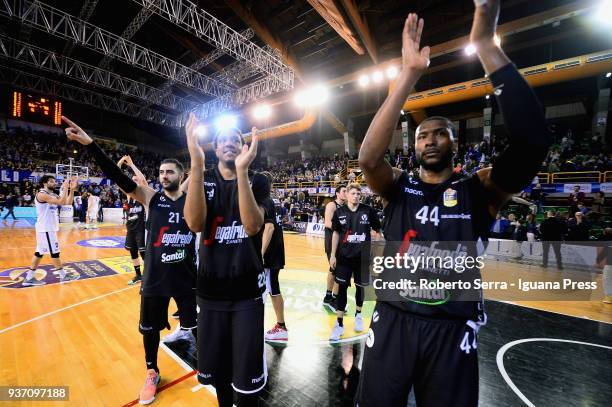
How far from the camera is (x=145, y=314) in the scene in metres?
2.90

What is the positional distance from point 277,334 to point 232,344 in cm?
223

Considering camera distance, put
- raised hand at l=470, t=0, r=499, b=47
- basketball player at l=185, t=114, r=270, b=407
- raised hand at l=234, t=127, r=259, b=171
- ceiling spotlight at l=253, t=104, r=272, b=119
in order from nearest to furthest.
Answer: raised hand at l=470, t=0, r=499, b=47 < raised hand at l=234, t=127, r=259, b=171 < basketball player at l=185, t=114, r=270, b=407 < ceiling spotlight at l=253, t=104, r=272, b=119

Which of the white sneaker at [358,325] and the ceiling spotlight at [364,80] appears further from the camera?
the ceiling spotlight at [364,80]

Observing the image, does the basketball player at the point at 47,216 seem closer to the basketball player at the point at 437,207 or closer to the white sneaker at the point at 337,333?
the white sneaker at the point at 337,333

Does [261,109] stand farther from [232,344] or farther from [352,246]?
[232,344]

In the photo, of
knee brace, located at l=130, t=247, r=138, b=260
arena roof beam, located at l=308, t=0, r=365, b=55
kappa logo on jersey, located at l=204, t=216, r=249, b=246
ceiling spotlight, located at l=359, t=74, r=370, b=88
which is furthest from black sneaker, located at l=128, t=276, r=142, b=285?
ceiling spotlight, located at l=359, t=74, r=370, b=88

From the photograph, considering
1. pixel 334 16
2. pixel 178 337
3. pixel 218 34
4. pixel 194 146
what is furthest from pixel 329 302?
pixel 218 34

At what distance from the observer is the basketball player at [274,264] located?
4.04 m

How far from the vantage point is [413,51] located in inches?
56.9

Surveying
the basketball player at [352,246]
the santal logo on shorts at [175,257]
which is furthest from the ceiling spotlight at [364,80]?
the santal logo on shorts at [175,257]

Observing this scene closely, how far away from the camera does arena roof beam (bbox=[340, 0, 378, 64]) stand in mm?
10617

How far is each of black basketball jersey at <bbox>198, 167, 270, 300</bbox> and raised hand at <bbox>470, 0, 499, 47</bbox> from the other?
1.71 m

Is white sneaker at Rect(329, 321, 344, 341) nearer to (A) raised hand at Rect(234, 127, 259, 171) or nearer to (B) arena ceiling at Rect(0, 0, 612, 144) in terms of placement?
(A) raised hand at Rect(234, 127, 259, 171)

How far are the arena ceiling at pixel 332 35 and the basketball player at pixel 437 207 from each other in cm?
1024
